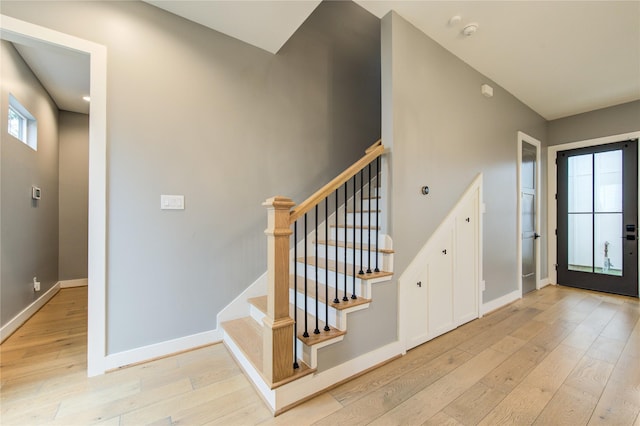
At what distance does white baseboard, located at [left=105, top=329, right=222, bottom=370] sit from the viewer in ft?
6.31

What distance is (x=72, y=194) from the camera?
414 cm

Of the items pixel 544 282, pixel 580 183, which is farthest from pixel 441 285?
pixel 580 183

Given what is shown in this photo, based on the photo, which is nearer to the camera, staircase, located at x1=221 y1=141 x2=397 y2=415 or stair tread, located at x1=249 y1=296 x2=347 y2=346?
staircase, located at x1=221 y1=141 x2=397 y2=415

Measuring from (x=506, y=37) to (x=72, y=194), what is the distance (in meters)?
6.03

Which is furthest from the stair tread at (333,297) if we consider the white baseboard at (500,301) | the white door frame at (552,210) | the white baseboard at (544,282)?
the white door frame at (552,210)

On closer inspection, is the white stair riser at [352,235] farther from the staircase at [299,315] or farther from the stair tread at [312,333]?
the stair tread at [312,333]

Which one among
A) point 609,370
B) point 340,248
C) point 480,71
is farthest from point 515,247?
point 340,248

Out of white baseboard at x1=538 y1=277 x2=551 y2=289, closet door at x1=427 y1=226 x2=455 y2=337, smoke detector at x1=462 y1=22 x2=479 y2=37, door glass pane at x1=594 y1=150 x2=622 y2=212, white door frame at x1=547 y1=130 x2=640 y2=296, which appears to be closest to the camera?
smoke detector at x1=462 y1=22 x2=479 y2=37

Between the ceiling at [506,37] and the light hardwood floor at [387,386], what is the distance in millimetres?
2254

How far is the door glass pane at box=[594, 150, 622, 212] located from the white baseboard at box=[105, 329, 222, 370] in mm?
5472

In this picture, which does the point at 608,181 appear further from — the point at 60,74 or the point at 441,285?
the point at 60,74

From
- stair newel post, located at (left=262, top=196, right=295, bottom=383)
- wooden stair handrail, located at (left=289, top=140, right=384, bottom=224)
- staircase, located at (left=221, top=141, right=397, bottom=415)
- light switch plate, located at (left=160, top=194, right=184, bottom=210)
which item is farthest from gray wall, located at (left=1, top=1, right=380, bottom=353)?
stair newel post, located at (left=262, top=196, right=295, bottom=383)

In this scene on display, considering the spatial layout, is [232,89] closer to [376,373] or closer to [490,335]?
[376,373]

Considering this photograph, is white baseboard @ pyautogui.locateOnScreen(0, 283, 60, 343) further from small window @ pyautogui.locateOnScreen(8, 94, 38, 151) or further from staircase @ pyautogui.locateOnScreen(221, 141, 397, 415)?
staircase @ pyautogui.locateOnScreen(221, 141, 397, 415)
